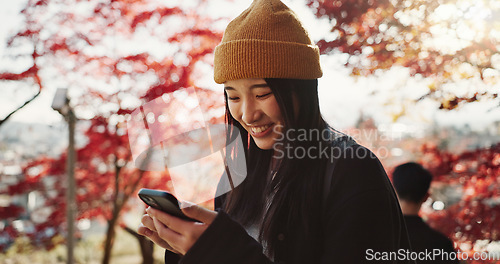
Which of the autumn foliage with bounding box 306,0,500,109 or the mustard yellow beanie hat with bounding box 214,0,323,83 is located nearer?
the mustard yellow beanie hat with bounding box 214,0,323,83

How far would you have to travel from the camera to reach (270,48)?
0.95m

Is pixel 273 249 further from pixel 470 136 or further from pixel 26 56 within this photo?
pixel 470 136

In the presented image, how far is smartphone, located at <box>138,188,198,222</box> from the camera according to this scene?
73cm

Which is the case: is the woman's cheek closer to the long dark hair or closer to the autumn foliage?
the long dark hair

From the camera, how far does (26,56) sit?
4.10m

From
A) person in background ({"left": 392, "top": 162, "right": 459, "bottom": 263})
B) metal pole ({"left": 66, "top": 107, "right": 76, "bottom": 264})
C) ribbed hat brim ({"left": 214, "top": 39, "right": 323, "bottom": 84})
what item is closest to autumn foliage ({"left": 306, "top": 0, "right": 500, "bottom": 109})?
person in background ({"left": 392, "top": 162, "right": 459, "bottom": 263})

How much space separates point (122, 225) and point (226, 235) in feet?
15.1

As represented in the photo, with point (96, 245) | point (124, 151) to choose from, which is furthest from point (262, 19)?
point (96, 245)

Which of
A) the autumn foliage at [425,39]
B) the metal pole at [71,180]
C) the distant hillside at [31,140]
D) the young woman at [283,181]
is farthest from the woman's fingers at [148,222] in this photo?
the distant hillside at [31,140]

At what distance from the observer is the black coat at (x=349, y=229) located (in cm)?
72

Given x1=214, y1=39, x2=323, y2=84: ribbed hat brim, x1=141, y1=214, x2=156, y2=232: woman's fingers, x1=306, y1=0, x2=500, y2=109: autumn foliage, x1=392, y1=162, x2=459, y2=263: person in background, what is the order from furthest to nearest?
x1=306, y1=0, x2=500, y2=109: autumn foliage < x1=392, y1=162, x2=459, y2=263: person in background < x1=214, y1=39, x2=323, y2=84: ribbed hat brim < x1=141, y1=214, x2=156, y2=232: woman's fingers

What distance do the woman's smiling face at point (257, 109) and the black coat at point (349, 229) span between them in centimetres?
22

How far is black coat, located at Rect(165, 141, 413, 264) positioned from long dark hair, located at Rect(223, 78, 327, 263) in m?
0.05

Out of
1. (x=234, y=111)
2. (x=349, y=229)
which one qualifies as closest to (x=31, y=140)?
(x=234, y=111)
